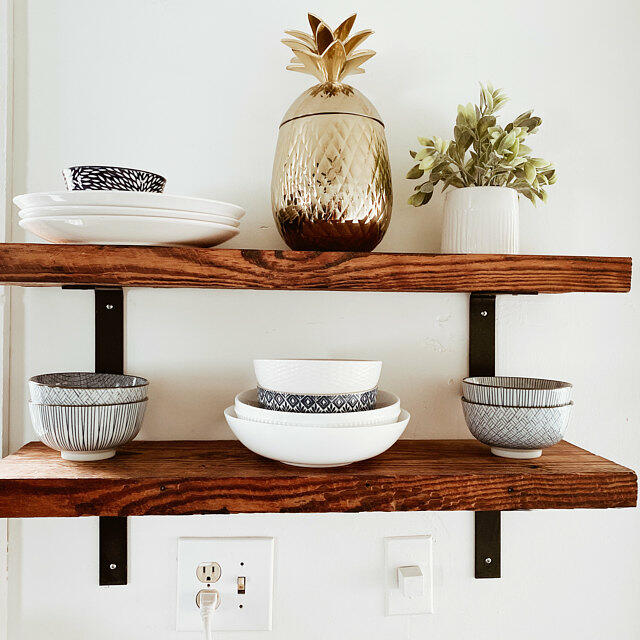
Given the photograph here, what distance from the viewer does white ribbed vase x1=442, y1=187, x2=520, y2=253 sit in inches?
29.0

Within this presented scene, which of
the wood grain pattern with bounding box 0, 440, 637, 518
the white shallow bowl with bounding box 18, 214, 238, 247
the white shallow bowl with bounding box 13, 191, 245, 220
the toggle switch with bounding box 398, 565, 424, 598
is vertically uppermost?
the white shallow bowl with bounding box 13, 191, 245, 220

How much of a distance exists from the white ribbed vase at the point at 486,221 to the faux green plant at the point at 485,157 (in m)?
0.03

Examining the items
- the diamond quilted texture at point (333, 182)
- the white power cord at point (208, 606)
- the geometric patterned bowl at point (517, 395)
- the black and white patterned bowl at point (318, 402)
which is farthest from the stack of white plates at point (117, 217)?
the white power cord at point (208, 606)

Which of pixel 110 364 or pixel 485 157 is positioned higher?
pixel 485 157

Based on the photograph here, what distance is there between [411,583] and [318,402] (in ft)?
1.18

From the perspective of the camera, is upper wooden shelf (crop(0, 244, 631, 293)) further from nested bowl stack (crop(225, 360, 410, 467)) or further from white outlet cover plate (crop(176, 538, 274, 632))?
white outlet cover plate (crop(176, 538, 274, 632))

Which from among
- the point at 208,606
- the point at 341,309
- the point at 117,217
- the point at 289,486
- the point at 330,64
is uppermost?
the point at 330,64

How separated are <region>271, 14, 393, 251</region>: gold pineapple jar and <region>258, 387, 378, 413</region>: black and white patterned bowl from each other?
184mm

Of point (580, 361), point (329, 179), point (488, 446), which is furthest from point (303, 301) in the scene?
point (580, 361)

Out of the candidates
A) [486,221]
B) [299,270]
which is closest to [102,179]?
[299,270]

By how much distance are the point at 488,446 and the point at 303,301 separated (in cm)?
34

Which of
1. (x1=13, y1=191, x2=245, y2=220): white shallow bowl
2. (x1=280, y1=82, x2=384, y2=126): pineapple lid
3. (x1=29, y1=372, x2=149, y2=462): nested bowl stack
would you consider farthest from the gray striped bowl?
(x1=280, y1=82, x2=384, y2=126): pineapple lid

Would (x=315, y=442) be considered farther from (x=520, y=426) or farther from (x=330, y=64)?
(x=330, y=64)

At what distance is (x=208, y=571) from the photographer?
0.82 m
